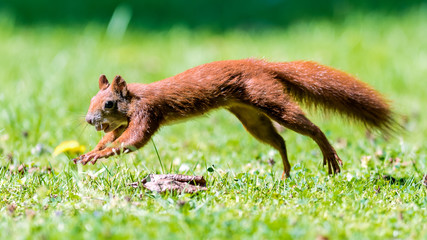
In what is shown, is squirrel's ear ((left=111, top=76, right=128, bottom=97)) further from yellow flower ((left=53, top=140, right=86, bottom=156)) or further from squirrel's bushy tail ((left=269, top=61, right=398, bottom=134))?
squirrel's bushy tail ((left=269, top=61, right=398, bottom=134))

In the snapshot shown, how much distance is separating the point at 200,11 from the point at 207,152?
6503 millimetres

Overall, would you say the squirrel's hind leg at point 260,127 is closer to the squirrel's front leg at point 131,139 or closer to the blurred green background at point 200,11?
the squirrel's front leg at point 131,139

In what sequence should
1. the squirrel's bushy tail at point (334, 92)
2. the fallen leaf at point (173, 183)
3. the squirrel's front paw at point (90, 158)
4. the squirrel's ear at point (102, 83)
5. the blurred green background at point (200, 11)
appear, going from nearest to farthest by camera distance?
1. the fallen leaf at point (173, 183)
2. the squirrel's front paw at point (90, 158)
3. the squirrel's ear at point (102, 83)
4. the squirrel's bushy tail at point (334, 92)
5. the blurred green background at point (200, 11)

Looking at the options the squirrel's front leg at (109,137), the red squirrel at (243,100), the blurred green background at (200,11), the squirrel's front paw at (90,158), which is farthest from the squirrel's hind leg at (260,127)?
the blurred green background at (200,11)

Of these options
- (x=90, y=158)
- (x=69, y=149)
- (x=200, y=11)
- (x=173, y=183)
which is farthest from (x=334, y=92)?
(x=200, y=11)

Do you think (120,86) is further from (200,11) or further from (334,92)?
(200,11)

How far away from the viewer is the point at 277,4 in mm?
11406

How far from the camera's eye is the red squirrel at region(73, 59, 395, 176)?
3752mm

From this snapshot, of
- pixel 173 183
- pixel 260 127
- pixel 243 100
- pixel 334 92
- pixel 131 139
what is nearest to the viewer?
pixel 173 183

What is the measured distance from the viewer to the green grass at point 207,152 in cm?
282

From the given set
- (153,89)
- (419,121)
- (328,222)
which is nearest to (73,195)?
(153,89)

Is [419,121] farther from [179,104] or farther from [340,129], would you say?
[179,104]

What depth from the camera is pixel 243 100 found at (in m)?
3.92

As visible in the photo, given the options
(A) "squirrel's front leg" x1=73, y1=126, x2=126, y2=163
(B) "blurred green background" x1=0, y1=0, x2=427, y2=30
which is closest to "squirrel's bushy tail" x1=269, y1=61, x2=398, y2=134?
(A) "squirrel's front leg" x1=73, y1=126, x2=126, y2=163
